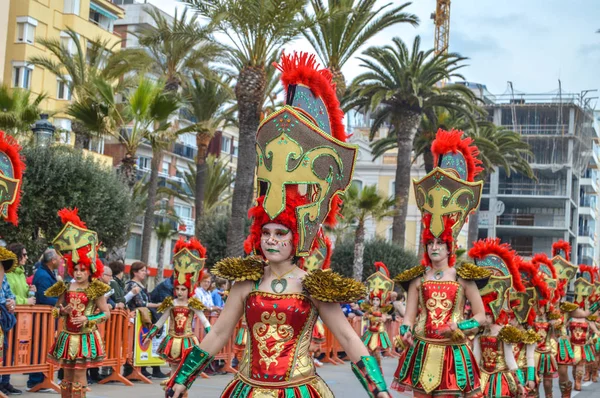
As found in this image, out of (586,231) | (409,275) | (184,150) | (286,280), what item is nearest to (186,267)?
(409,275)

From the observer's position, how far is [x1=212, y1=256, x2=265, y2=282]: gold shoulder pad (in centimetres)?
639

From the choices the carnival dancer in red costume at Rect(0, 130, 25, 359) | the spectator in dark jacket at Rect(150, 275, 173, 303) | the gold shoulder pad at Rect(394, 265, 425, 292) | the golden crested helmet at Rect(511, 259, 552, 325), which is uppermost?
the carnival dancer in red costume at Rect(0, 130, 25, 359)

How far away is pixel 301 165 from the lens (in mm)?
6289

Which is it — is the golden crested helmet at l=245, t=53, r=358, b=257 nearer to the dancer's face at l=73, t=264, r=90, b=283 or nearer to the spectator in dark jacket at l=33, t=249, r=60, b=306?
the dancer's face at l=73, t=264, r=90, b=283

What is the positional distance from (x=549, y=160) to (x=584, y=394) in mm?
67259

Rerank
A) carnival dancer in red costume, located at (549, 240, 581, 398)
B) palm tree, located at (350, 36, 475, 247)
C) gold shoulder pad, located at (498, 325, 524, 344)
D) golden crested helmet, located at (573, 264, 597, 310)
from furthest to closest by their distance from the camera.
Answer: palm tree, located at (350, 36, 475, 247) → golden crested helmet, located at (573, 264, 597, 310) → carnival dancer in red costume, located at (549, 240, 581, 398) → gold shoulder pad, located at (498, 325, 524, 344)

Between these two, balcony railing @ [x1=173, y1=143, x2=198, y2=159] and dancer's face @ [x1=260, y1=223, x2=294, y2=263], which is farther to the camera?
balcony railing @ [x1=173, y1=143, x2=198, y2=159]

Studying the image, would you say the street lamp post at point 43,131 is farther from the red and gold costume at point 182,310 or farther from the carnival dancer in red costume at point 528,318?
the carnival dancer in red costume at point 528,318

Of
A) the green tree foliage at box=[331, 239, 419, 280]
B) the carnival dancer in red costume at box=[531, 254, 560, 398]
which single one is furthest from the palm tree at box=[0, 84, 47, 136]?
the green tree foliage at box=[331, 239, 419, 280]

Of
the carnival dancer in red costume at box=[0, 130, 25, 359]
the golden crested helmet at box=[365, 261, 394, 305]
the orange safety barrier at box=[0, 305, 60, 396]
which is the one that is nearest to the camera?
the carnival dancer in red costume at box=[0, 130, 25, 359]

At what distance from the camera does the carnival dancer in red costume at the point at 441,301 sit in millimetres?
9391

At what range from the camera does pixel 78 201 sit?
24625 millimetres

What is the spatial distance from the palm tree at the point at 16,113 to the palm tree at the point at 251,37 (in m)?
5.74

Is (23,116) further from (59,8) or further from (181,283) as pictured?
(59,8)
